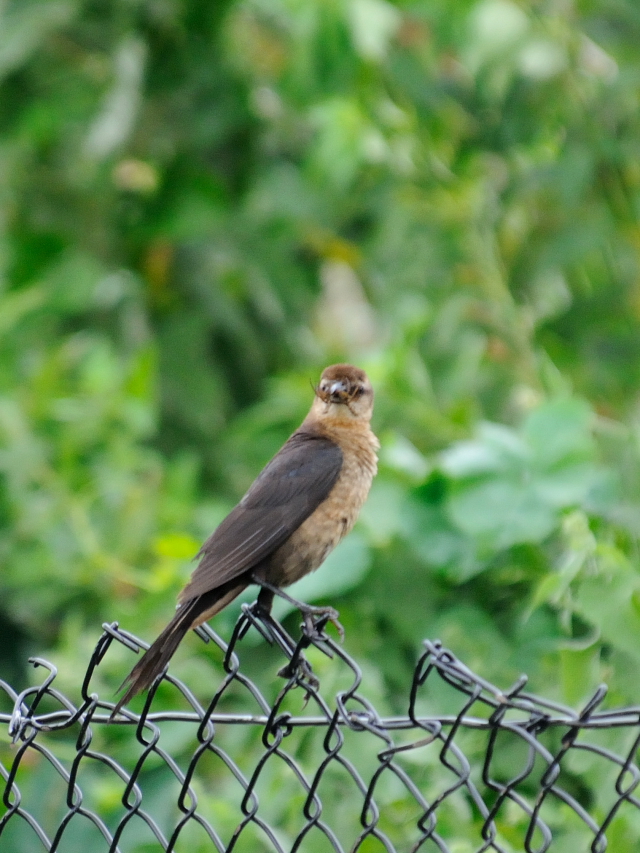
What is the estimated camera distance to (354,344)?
705 centimetres

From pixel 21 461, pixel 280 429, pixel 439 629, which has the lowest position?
pixel 439 629

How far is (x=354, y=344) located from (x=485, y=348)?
2.20 metres

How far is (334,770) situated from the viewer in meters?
2.84

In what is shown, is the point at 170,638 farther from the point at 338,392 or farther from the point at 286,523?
the point at 338,392

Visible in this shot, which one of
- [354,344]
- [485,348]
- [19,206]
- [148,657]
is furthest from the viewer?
[354,344]

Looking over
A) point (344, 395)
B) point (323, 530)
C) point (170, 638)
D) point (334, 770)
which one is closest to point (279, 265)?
point (344, 395)

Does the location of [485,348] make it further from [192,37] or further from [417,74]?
[192,37]

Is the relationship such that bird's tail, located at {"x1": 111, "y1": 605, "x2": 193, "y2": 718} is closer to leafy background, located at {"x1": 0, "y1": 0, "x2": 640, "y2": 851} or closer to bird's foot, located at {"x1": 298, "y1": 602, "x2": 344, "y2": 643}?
bird's foot, located at {"x1": 298, "y1": 602, "x2": 344, "y2": 643}

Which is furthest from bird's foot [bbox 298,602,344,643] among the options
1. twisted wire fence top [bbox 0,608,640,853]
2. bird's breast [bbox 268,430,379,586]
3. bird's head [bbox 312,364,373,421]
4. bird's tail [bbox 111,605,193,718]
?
bird's head [bbox 312,364,373,421]

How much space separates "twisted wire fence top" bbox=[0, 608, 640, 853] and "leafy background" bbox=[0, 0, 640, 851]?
320 millimetres

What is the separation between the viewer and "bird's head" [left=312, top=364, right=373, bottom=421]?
3.21 metres

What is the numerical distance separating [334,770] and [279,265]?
3108 mm

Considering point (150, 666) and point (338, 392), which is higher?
point (338, 392)

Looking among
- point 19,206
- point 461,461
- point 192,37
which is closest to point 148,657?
point 461,461
